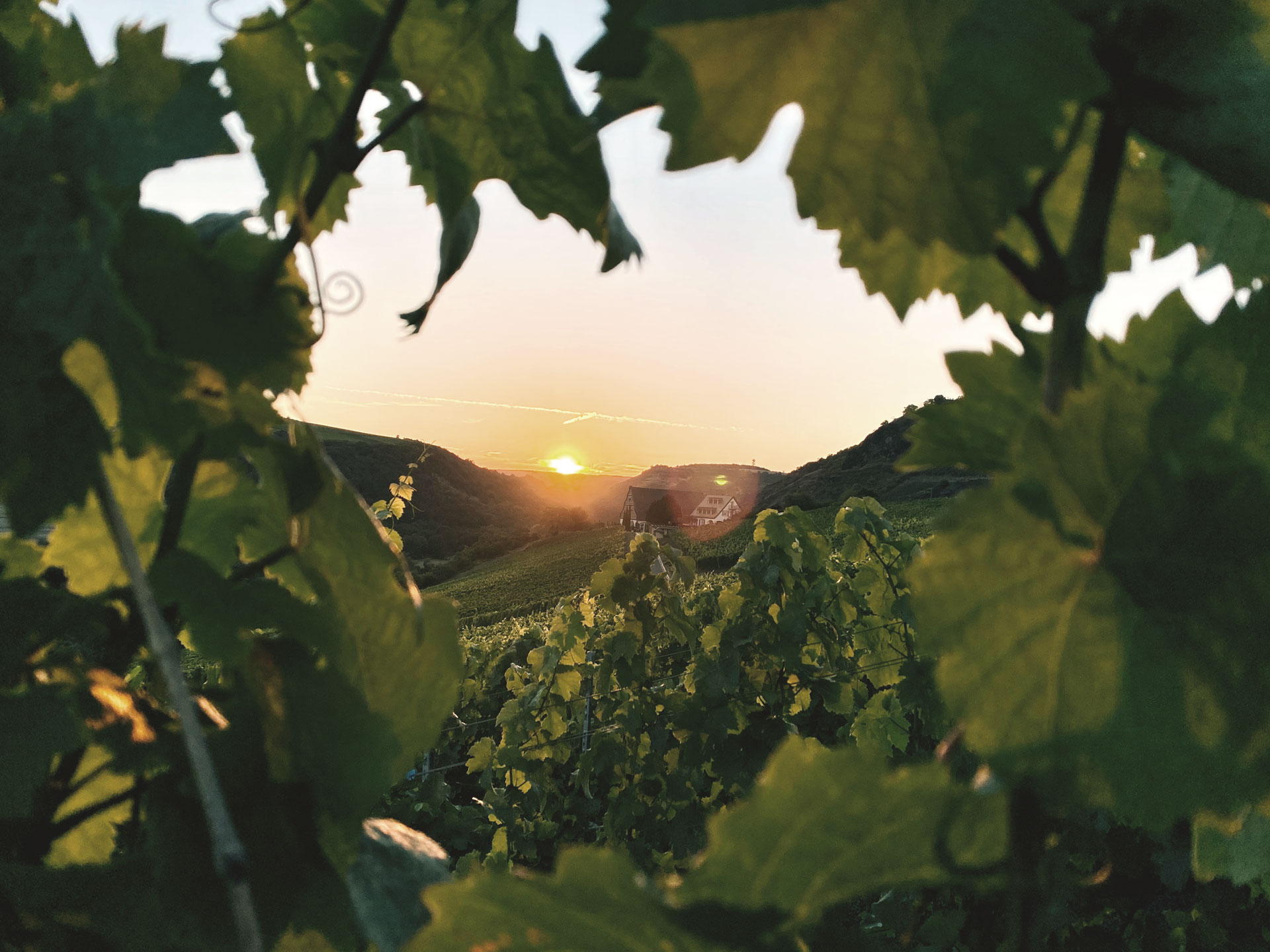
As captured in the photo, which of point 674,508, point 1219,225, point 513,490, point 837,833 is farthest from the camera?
point 513,490

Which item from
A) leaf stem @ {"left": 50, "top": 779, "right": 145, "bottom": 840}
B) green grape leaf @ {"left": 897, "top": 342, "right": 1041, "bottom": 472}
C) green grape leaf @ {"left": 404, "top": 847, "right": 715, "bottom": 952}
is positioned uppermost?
green grape leaf @ {"left": 897, "top": 342, "right": 1041, "bottom": 472}

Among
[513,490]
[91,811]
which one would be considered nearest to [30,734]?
[91,811]

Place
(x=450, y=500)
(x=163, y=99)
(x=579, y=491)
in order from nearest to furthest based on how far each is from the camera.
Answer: (x=163, y=99) → (x=450, y=500) → (x=579, y=491)

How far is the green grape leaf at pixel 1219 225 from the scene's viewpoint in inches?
25.4

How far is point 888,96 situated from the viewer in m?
0.41

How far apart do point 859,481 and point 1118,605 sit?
4046 centimetres

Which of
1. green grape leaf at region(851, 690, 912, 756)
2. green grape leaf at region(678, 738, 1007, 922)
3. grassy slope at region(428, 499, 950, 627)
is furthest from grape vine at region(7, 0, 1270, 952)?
grassy slope at region(428, 499, 950, 627)

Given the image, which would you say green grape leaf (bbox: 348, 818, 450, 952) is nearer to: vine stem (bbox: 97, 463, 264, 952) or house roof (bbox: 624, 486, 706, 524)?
vine stem (bbox: 97, 463, 264, 952)

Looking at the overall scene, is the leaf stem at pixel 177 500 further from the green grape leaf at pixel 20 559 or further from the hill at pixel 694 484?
the hill at pixel 694 484

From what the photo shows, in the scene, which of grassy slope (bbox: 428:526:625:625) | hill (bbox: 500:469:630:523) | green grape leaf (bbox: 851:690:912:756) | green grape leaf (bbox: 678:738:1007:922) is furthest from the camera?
hill (bbox: 500:469:630:523)

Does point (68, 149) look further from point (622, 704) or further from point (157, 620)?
point (622, 704)

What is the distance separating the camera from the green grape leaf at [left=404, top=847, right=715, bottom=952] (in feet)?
1.10

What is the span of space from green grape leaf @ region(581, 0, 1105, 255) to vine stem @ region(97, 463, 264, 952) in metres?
0.38

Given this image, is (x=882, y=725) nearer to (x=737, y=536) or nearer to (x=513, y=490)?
(x=737, y=536)
